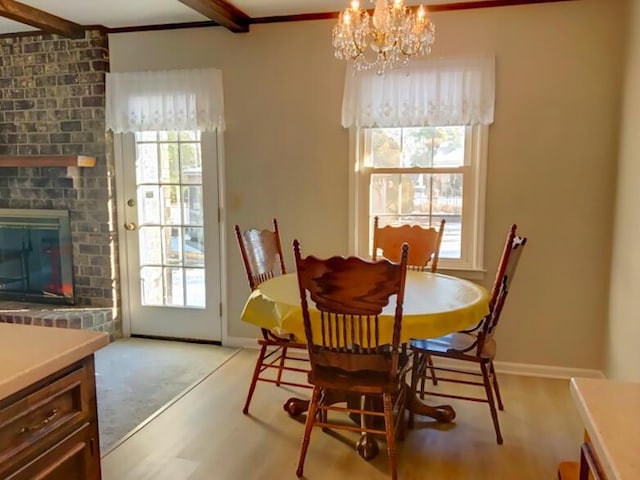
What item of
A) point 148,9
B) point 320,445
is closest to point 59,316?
point 148,9

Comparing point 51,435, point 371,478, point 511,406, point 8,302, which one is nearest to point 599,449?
point 51,435

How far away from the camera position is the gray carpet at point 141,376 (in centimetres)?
285

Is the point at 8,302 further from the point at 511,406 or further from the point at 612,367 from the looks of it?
the point at 612,367

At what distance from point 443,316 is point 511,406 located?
114cm

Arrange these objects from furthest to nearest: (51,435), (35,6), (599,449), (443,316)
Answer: (35,6), (443,316), (51,435), (599,449)

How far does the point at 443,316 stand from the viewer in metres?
2.24

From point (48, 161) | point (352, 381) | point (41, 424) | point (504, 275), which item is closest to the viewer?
point (41, 424)

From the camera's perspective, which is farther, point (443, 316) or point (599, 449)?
point (443, 316)

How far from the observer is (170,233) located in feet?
13.4

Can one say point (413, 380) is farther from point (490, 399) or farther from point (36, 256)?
point (36, 256)

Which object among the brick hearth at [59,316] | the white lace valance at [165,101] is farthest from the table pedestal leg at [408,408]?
the white lace valance at [165,101]

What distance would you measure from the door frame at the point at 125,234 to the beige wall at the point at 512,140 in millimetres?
66

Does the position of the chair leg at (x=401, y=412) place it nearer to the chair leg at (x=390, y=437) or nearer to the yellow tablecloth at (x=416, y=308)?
the chair leg at (x=390, y=437)

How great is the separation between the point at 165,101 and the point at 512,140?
2429 mm
